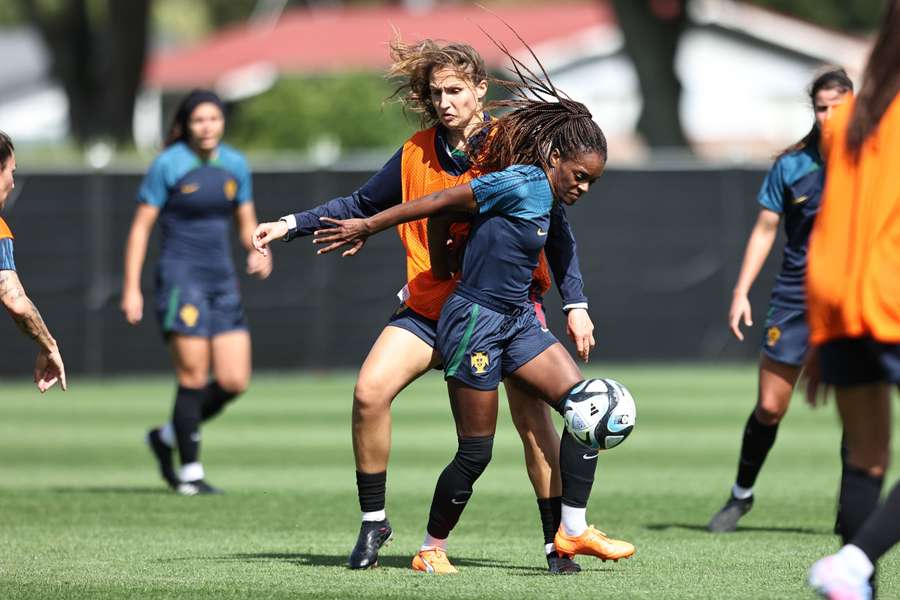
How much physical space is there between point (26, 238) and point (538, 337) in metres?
13.1

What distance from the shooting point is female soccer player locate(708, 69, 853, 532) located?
8.80 metres

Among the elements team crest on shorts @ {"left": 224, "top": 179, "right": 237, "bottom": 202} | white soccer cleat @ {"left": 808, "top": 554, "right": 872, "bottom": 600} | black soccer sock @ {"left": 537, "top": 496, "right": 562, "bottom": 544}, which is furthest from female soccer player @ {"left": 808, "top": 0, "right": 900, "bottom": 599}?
team crest on shorts @ {"left": 224, "top": 179, "right": 237, "bottom": 202}

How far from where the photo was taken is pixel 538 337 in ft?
23.7

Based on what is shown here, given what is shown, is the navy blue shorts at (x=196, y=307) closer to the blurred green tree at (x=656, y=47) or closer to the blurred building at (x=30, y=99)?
the blurred green tree at (x=656, y=47)

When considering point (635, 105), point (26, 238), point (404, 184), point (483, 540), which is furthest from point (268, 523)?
point (635, 105)

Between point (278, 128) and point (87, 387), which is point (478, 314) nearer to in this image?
point (87, 387)

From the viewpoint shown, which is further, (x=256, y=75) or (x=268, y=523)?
(x=256, y=75)

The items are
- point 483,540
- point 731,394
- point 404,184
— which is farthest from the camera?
Answer: point 731,394

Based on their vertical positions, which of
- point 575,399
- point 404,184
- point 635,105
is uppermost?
point 404,184

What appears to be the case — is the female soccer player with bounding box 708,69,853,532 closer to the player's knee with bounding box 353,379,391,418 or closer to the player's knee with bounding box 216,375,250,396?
the player's knee with bounding box 353,379,391,418

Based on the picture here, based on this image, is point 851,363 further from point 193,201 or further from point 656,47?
point 656,47

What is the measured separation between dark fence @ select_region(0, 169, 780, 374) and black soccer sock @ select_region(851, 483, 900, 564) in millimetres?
14308

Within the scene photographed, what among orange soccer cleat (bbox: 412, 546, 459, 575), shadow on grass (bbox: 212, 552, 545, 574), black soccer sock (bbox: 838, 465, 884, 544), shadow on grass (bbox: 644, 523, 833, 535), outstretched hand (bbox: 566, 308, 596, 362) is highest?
outstretched hand (bbox: 566, 308, 596, 362)

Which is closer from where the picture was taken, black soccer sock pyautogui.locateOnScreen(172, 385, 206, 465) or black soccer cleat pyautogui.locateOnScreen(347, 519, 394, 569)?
black soccer cleat pyautogui.locateOnScreen(347, 519, 394, 569)
